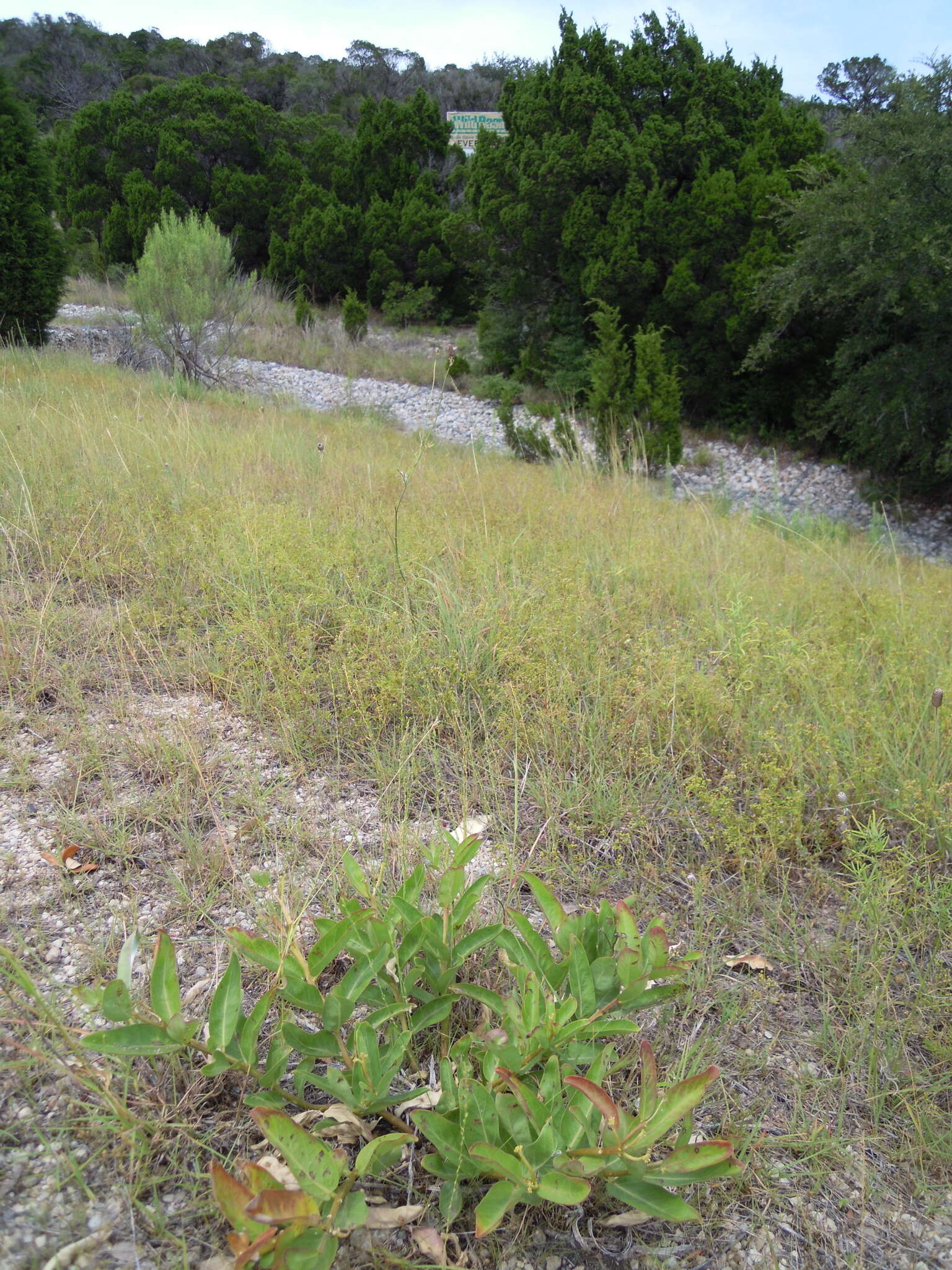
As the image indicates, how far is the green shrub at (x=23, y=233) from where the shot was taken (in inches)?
388

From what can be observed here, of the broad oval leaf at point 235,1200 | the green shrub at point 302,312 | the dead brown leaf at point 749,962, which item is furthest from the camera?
the green shrub at point 302,312

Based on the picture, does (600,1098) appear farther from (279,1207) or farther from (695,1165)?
(279,1207)

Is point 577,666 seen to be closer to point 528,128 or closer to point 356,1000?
point 356,1000

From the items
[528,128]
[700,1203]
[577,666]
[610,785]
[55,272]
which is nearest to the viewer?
[700,1203]

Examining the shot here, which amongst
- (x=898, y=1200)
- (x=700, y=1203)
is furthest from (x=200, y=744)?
(x=898, y=1200)

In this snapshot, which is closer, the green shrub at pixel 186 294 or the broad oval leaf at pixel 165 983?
the broad oval leaf at pixel 165 983

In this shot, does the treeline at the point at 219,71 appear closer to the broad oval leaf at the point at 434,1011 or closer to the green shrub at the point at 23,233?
the green shrub at the point at 23,233

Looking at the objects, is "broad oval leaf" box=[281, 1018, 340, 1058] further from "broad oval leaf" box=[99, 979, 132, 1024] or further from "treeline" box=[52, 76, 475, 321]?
"treeline" box=[52, 76, 475, 321]

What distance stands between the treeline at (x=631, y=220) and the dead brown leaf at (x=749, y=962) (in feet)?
24.3

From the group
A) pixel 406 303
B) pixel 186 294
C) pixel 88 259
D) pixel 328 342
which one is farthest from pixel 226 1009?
pixel 88 259

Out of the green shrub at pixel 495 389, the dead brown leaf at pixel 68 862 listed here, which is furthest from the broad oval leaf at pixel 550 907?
the green shrub at pixel 495 389

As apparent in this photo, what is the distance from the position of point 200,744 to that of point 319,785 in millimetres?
314

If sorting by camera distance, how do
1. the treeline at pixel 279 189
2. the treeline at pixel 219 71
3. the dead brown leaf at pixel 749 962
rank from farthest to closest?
the treeline at pixel 219 71 < the treeline at pixel 279 189 < the dead brown leaf at pixel 749 962

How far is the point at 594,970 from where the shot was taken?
3.83 feet
